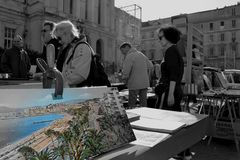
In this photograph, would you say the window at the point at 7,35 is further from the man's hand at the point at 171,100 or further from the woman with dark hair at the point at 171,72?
the man's hand at the point at 171,100

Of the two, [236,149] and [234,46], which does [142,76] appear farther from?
[234,46]

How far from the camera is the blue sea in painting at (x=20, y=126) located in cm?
80

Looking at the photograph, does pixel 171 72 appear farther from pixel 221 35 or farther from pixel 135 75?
pixel 221 35

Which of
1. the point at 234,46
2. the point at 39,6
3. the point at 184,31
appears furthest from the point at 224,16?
the point at 184,31

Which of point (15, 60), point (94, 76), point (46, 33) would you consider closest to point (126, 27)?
point (15, 60)

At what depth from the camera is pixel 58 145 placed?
909 millimetres

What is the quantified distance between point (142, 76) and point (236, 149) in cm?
209

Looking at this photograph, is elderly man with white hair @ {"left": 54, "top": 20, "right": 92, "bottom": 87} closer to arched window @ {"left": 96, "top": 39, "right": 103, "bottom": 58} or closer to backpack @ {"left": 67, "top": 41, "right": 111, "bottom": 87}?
backpack @ {"left": 67, "top": 41, "right": 111, "bottom": 87}

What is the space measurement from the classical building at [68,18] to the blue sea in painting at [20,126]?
740 inches

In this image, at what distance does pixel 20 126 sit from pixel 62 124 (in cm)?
17

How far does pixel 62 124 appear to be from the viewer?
978 mm

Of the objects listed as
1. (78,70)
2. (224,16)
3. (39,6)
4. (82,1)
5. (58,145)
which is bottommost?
(58,145)

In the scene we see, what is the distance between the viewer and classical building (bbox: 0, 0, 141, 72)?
1111 inches

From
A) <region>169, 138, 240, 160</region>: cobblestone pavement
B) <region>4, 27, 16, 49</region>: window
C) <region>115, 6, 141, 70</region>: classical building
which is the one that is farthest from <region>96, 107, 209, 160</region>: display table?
<region>115, 6, 141, 70</region>: classical building
